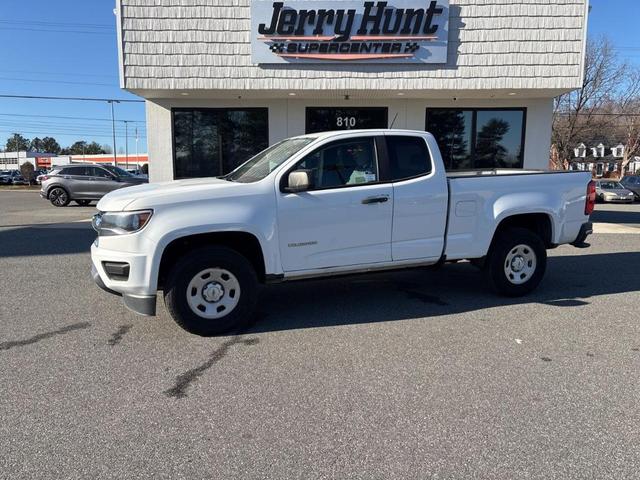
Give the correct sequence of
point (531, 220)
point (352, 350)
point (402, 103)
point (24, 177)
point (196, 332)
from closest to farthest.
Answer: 1. point (352, 350)
2. point (196, 332)
3. point (531, 220)
4. point (402, 103)
5. point (24, 177)

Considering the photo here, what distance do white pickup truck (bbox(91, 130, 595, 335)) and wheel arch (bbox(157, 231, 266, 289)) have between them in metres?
0.01

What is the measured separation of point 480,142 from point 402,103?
2.49 meters

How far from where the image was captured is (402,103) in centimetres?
1352

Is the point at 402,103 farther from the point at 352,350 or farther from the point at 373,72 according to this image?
the point at 352,350

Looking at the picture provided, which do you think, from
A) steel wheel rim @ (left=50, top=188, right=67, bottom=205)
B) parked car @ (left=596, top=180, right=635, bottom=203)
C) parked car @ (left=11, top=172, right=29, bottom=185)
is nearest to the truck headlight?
steel wheel rim @ (left=50, top=188, right=67, bottom=205)

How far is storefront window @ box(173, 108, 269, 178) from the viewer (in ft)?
44.1

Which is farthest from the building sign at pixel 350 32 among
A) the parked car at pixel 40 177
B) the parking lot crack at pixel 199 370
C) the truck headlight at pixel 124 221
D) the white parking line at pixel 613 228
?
the parked car at pixel 40 177

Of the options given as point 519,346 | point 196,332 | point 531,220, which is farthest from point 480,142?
point 196,332

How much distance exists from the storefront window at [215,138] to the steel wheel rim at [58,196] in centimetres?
813

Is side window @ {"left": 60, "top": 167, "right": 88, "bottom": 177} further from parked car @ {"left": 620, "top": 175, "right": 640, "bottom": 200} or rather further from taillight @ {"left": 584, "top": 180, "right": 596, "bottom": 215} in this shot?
parked car @ {"left": 620, "top": 175, "right": 640, "bottom": 200}

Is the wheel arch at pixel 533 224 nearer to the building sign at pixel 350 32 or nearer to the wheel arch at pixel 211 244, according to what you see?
the wheel arch at pixel 211 244

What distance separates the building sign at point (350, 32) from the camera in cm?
1151

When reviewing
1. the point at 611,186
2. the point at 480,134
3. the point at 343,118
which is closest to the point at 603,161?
the point at 611,186

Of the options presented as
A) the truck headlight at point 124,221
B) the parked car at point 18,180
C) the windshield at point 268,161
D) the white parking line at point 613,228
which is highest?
the windshield at point 268,161
